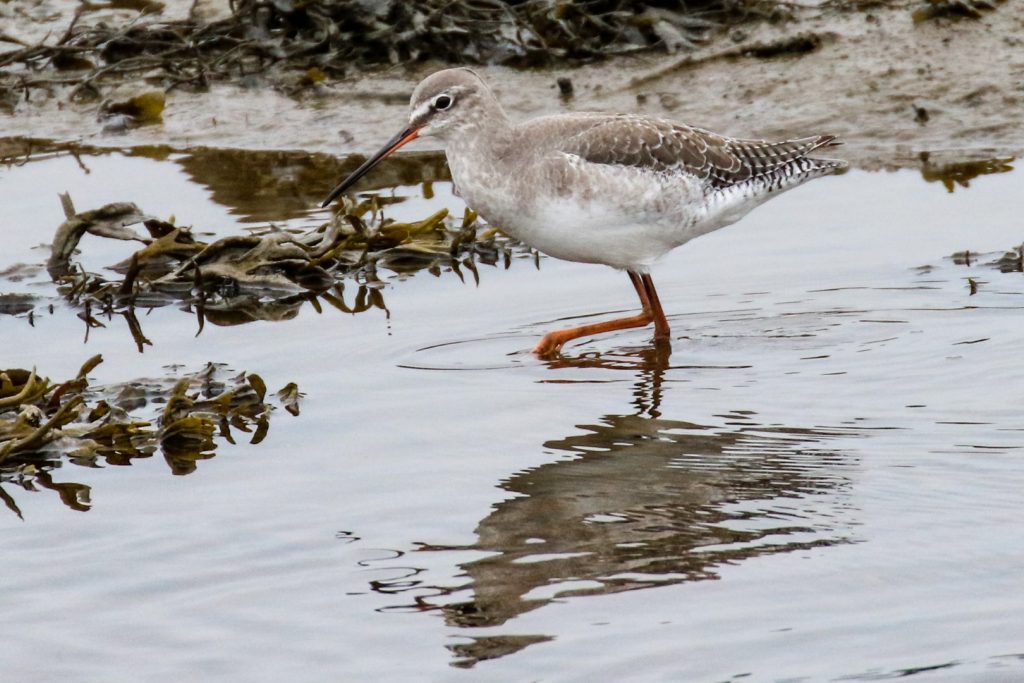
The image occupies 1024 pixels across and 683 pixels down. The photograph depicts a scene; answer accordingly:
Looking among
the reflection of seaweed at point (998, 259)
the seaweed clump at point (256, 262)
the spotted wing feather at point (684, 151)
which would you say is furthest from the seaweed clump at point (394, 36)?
the reflection of seaweed at point (998, 259)

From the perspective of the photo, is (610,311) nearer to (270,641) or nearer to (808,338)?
(808,338)

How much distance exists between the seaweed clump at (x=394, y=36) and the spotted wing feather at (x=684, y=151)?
A: 12.2 ft

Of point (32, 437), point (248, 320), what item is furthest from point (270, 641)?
point (248, 320)

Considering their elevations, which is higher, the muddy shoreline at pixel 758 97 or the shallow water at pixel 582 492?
the muddy shoreline at pixel 758 97

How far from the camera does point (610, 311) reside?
867 centimetres

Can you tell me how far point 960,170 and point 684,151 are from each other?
9.33 feet

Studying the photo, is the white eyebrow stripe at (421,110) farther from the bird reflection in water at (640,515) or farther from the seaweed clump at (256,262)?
the bird reflection in water at (640,515)

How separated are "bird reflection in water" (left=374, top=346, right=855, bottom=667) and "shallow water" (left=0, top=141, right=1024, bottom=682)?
0.05 ft

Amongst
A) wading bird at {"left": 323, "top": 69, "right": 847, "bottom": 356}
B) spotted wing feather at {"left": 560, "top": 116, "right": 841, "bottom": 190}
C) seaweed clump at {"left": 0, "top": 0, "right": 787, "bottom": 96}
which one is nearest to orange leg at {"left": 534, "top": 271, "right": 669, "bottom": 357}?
wading bird at {"left": 323, "top": 69, "right": 847, "bottom": 356}

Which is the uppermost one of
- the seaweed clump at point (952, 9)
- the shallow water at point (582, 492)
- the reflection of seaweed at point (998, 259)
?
the seaweed clump at point (952, 9)

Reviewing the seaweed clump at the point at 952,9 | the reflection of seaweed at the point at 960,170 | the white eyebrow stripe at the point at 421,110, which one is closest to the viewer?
the white eyebrow stripe at the point at 421,110

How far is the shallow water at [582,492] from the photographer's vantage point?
15.6 feet

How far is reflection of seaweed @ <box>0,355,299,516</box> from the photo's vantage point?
247 inches

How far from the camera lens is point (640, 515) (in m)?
5.68
